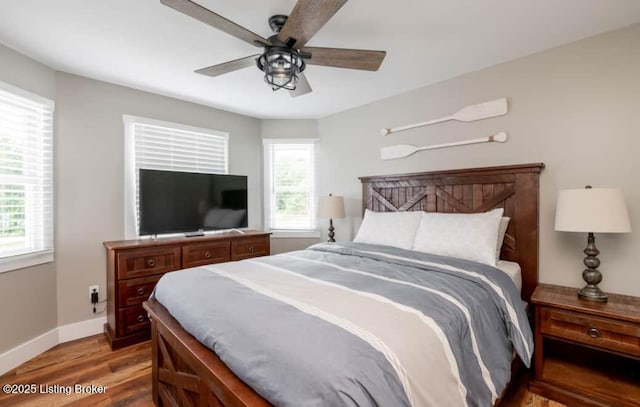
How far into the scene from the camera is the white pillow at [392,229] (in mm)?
2664

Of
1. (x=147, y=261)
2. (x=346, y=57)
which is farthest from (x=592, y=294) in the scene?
(x=147, y=261)

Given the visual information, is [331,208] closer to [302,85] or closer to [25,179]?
[302,85]

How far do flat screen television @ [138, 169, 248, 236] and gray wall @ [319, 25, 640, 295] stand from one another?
2.34 m

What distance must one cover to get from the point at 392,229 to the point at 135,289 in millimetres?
2450

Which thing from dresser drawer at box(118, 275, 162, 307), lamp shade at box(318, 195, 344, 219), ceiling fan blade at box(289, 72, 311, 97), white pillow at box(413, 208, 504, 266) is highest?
ceiling fan blade at box(289, 72, 311, 97)

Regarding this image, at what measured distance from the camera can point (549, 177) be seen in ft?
7.75

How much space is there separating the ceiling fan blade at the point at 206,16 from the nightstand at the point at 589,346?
2.45 metres

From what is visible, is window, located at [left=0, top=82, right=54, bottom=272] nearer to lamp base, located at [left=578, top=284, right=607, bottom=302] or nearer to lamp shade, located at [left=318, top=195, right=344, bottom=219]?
lamp shade, located at [left=318, top=195, right=344, bottom=219]

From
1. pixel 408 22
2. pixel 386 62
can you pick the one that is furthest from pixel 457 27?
pixel 386 62

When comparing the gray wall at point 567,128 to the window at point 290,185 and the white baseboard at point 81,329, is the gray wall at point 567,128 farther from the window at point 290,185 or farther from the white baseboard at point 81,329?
the white baseboard at point 81,329

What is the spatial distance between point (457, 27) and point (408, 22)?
369 mm

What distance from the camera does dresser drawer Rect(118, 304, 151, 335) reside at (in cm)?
262

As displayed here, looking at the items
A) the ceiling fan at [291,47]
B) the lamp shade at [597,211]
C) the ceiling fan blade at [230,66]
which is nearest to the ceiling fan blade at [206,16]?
the ceiling fan at [291,47]

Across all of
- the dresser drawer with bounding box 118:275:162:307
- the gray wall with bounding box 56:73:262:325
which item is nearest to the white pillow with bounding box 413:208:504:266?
the dresser drawer with bounding box 118:275:162:307
